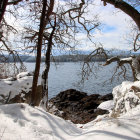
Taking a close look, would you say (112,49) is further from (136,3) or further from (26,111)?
(26,111)

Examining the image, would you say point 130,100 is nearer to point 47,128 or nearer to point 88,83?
point 47,128

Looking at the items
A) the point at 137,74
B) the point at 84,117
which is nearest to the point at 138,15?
the point at 137,74

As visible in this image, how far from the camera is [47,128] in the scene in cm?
336

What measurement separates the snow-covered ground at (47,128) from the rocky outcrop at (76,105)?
12.2m

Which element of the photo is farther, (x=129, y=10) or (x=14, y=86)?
(x=14, y=86)

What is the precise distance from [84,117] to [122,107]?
10047 mm

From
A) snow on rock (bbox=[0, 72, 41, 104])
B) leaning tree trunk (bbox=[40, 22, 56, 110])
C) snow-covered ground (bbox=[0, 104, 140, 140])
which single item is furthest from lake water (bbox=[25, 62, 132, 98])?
snow-covered ground (bbox=[0, 104, 140, 140])

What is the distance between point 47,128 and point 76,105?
53.9 ft

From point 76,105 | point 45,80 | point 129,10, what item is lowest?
point 76,105

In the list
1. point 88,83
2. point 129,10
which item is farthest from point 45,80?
point 88,83

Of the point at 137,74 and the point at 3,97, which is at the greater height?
the point at 137,74

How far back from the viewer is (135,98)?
5598mm

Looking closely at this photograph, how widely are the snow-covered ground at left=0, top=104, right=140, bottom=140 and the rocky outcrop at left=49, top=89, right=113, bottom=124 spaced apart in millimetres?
12174

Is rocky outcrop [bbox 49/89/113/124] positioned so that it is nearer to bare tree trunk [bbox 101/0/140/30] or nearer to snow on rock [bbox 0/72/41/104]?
snow on rock [bbox 0/72/41/104]
